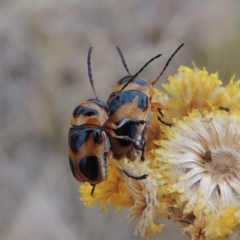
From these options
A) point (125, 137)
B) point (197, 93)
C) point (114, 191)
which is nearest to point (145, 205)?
point (114, 191)

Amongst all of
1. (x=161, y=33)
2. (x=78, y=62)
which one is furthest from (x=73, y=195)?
(x=161, y=33)

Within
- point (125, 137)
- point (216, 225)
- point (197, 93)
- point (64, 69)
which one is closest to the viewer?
point (216, 225)

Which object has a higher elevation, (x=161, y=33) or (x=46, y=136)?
(x=161, y=33)

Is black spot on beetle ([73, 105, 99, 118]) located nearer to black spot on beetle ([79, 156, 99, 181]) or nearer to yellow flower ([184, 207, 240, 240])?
black spot on beetle ([79, 156, 99, 181])

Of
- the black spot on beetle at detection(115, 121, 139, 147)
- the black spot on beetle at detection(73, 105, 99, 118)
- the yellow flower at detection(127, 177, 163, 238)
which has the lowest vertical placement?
the yellow flower at detection(127, 177, 163, 238)

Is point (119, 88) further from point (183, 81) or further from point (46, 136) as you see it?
point (46, 136)

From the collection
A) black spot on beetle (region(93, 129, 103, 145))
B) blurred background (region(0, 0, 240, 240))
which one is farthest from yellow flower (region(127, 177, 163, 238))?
blurred background (region(0, 0, 240, 240))

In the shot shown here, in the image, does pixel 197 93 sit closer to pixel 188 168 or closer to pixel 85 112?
pixel 188 168
